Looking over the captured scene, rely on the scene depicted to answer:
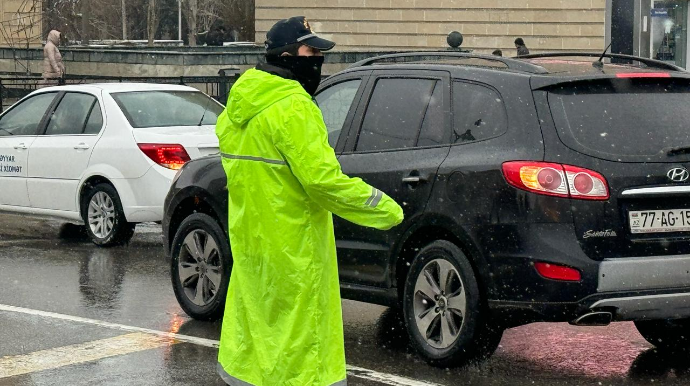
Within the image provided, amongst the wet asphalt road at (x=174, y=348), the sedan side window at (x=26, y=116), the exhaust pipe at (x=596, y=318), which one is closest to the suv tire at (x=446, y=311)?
the wet asphalt road at (x=174, y=348)

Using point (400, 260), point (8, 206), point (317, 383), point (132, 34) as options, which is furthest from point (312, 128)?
point (132, 34)

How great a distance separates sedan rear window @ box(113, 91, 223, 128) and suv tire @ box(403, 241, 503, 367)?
5.50 metres

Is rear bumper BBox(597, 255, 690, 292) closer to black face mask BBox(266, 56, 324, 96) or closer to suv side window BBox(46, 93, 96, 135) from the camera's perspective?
black face mask BBox(266, 56, 324, 96)

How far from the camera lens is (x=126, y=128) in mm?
11898

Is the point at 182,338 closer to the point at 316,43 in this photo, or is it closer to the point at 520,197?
the point at 520,197

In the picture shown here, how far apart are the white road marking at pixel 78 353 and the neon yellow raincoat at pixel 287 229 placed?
250 cm

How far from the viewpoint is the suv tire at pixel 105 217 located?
12.0 metres

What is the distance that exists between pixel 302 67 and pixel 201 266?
366 centimetres

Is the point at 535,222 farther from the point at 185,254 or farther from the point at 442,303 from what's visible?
the point at 185,254

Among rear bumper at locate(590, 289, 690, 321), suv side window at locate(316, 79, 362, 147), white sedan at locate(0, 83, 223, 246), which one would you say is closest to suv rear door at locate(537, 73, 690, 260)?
rear bumper at locate(590, 289, 690, 321)

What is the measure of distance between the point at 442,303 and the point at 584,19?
33913 millimetres

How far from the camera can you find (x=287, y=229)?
468 centimetres

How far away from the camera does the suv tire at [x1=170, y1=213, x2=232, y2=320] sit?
8180 millimetres

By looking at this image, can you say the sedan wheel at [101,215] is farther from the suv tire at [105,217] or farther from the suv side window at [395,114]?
the suv side window at [395,114]
